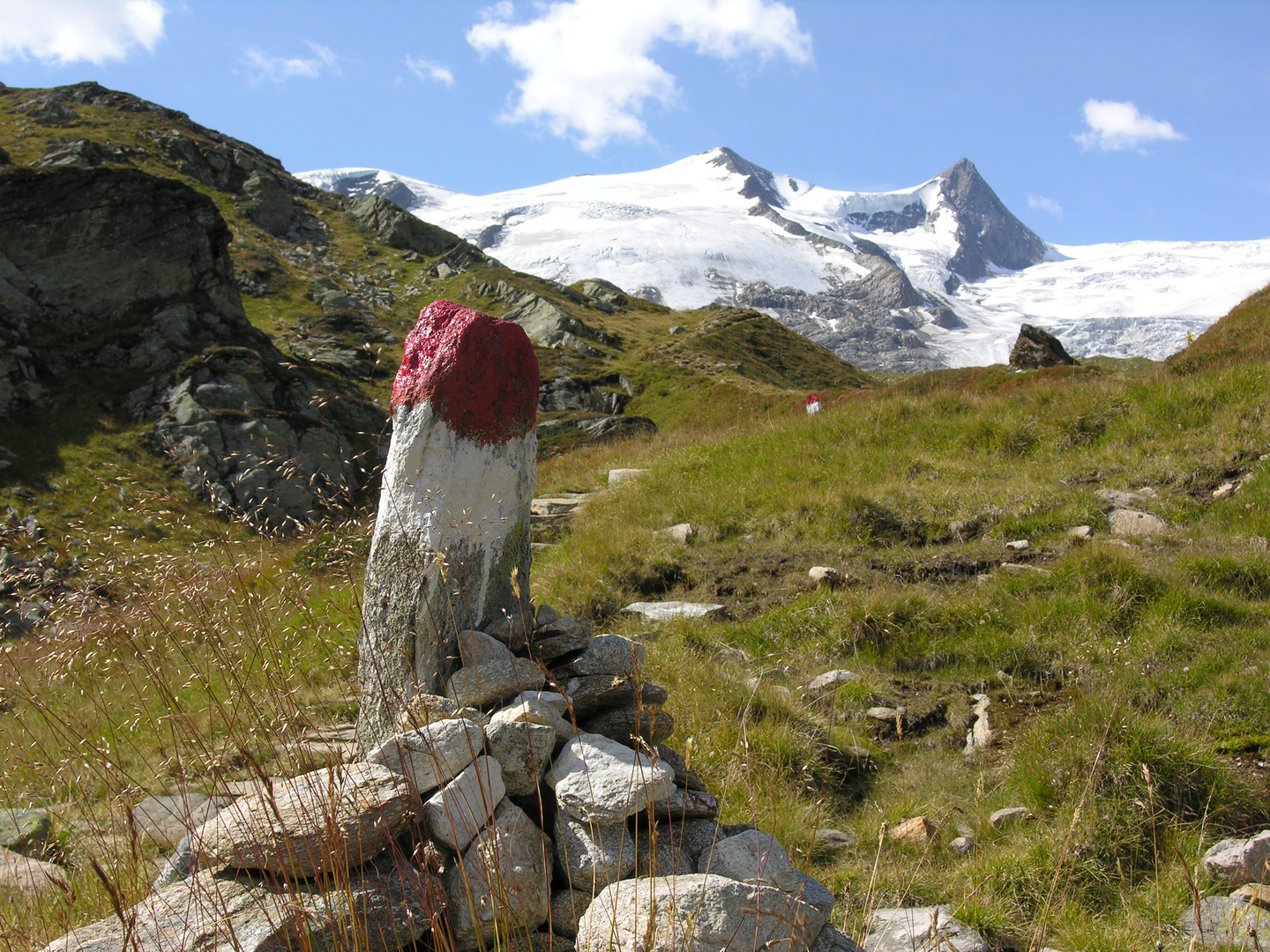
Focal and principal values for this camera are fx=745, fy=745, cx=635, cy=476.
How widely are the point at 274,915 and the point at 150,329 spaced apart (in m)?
33.0

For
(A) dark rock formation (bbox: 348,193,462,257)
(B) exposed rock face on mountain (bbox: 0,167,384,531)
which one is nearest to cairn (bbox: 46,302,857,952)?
(B) exposed rock face on mountain (bbox: 0,167,384,531)

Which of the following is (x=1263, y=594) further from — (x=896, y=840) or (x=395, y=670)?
(x=395, y=670)

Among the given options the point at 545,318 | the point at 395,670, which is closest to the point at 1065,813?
the point at 395,670

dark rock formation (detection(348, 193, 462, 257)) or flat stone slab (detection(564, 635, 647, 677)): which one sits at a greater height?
dark rock formation (detection(348, 193, 462, 257))

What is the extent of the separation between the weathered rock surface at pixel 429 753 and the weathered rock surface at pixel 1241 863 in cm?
364

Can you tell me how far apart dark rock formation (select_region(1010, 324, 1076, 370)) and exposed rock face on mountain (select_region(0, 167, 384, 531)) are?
2279 centimetres

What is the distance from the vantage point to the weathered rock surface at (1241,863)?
358 cm

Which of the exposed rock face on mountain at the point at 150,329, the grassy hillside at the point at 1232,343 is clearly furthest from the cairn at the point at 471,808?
the exposed rock face on mountain at the point at 150,329

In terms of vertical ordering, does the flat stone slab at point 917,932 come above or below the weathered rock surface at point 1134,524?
below

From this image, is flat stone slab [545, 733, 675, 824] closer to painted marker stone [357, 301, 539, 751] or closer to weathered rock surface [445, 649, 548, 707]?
weathered rock surface [445, 649, 548, 707]

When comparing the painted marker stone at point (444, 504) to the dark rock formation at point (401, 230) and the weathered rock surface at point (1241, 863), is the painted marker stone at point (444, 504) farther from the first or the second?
the dark rock formation at point (401, 230)

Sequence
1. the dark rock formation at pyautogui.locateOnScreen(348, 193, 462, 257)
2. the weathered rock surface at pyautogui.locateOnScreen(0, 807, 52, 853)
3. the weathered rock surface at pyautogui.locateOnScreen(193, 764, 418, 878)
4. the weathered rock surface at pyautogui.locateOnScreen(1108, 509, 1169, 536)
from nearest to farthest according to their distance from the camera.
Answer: the weathered rock surface at pyautogui.locateOnScreen(193, 764, 418, 878), the weathered rock surface at pyautogui.locateOnScreen(0, 807, 52, 853), the weathered rock surface at pyautogui.locateOnScreen(1108, 509, 1169, 536), the dark rock formation at pyautogui.locateOnScreen(348, 193, 462, 257)

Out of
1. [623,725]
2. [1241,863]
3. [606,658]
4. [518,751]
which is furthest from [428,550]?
[1241,863]

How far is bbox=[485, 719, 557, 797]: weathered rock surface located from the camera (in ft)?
11.4
